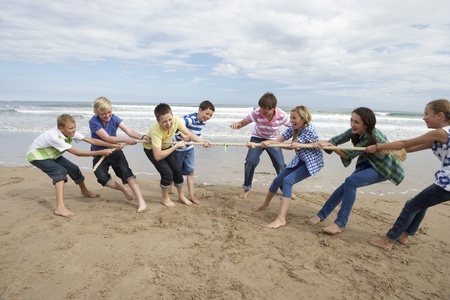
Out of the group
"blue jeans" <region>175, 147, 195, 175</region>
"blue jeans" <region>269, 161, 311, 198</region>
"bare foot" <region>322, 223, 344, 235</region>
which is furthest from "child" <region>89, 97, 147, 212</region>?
"bare foot" <region>322, 223, 344, 235</region>

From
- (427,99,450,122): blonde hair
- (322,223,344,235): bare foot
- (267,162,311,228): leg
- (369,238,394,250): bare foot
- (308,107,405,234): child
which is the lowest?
(369,238,394,250): bare foot

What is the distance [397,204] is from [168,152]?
377cm

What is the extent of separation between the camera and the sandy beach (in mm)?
2438

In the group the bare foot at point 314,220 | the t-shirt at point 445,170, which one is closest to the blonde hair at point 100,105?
the bare foot at point 314,220

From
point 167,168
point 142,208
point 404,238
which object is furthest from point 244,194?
point 404,238

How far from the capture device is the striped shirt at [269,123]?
15.9 ft

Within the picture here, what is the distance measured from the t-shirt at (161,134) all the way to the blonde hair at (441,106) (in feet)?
9.95

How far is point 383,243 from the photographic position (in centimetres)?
333

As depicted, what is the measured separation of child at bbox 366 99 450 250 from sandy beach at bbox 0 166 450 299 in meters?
0.24

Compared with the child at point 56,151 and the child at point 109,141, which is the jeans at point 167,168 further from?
the child at point 56,151

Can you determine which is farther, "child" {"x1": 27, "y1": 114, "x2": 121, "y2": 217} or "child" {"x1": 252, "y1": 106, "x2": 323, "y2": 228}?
"child" {"x1": 27, "y1": 114, "x2": 121, "y2": 217}

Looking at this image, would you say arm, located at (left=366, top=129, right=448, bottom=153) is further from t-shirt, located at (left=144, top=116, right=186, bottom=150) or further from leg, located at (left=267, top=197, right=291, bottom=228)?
t-shirt, located at (left=144, top=116, right=186, bottom=150)

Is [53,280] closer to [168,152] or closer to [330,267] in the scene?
[168,152]

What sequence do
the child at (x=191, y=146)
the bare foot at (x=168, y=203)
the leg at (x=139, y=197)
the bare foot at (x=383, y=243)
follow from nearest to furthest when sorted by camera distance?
the bare foot at (x=383, y=243) < the leg at (x=139, y=197) < the bare foot at (x=168, y=203) < the child at (x=191, y=146)
